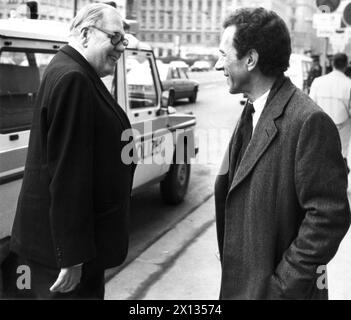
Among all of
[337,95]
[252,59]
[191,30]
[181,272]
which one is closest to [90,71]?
[252,59]

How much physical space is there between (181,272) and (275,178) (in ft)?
9.61

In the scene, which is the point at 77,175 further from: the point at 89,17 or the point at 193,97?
the point at 193,97

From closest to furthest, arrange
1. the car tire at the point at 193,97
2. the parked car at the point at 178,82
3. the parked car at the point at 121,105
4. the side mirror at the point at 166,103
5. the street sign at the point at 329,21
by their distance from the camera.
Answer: the parked car at the point at 121,105 < the side mirror at the point at 166,103 < the street sign at the point at 329,21 < the parked car at the point at 178,82 < the car tire at the point at 193,97

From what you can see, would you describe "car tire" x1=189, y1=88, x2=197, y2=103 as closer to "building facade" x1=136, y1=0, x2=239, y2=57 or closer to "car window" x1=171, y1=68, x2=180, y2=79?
"car window" x1=171, y1=68, x2=180, y2=79

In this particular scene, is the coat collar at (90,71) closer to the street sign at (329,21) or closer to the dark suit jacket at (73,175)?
the dark suit jacket at (73,175)

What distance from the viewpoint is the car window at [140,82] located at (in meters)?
5.42

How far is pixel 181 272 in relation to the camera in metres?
4.66

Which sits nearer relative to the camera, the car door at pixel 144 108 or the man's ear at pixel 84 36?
the man's ear at pixel 84 36

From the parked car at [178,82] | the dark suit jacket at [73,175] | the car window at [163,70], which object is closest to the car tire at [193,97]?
the parked car at [178,82]

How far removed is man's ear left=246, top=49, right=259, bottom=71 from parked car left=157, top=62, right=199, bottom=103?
1755cm

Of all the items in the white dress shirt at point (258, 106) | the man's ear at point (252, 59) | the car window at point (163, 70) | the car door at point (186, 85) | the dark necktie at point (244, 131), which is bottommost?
the car door at point (186, 85)

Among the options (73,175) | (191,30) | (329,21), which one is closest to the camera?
(73,175)

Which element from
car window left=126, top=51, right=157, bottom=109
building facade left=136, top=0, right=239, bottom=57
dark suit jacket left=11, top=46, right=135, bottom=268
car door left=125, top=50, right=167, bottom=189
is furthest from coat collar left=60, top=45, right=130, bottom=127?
building facade left=136, top=0, right=239, bottom=57

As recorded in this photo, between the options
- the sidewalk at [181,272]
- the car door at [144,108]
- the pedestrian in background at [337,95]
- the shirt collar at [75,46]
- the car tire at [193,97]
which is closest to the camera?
the shirt collar at [75,46]
